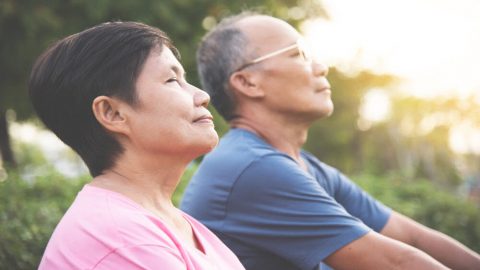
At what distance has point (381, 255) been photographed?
2469 mm

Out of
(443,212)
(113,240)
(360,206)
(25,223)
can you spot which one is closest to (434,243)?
(360,206)

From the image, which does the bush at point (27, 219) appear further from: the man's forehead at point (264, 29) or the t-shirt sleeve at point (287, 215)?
the man's forehead at point (264, 29)

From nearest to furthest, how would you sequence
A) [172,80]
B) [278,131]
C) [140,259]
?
[140,259] < [172,80] < [278,131]

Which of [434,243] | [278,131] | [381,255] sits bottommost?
[434,243]

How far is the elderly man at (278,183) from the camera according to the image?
2.53 meters

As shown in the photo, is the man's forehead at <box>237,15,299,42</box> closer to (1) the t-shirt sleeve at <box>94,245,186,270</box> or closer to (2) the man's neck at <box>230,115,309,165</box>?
(2) the man's neck at <box>230,115,309,165</box>

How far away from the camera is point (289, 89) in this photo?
3.26m

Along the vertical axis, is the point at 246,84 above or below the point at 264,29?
below

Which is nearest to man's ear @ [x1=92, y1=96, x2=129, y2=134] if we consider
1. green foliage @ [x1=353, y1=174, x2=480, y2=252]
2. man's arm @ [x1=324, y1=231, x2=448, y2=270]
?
man's arm @ [x1=324, y1=231, x2=448, y2=270]

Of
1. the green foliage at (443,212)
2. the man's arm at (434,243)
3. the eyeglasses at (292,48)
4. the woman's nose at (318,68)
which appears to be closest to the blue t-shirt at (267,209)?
the eyeglasses at (292,48)

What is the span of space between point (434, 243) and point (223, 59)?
1.60 meters

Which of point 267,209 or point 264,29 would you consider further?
point 264,29

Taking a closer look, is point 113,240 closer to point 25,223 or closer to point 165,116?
point 165,116

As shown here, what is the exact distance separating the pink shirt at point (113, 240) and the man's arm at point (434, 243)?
1747 millimetres
